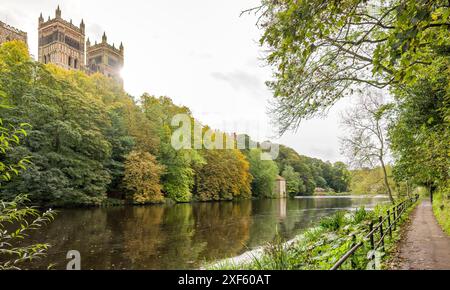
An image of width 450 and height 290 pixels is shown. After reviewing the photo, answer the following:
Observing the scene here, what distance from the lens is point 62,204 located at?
27609 mm

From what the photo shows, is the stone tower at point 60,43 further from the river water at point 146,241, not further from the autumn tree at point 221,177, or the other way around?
the river water at point 146,241

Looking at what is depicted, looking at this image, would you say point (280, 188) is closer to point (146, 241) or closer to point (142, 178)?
point (142, 178)

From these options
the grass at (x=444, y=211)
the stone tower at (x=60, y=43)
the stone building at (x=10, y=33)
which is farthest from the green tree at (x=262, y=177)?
the stone tower at (x=60, y=43)

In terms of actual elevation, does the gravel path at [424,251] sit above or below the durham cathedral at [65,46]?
below

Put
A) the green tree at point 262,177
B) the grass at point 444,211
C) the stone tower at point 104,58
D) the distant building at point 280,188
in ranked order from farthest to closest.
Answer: the stone tower at point 104,58
the distant building at point 280,188
the green tree at point 262,177
the grass at point 444,211

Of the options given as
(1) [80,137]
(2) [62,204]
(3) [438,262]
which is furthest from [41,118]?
(3) [438,262]

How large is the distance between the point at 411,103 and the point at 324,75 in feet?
17.9

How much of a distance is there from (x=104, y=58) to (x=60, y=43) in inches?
728

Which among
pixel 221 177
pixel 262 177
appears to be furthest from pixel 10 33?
pixel 262 177

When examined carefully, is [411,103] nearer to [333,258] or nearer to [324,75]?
[324,75]

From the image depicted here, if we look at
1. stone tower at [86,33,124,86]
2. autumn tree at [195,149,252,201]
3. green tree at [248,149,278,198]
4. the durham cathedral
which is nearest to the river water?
autumn tree at [195,149,252,201]

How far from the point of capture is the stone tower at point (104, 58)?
9762 centimetres

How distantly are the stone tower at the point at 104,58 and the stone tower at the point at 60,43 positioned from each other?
26.5ft

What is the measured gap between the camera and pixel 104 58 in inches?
3873
